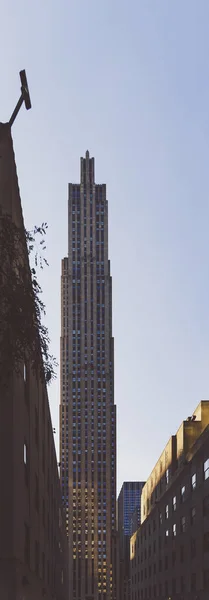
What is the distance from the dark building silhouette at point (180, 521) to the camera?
66375 mm

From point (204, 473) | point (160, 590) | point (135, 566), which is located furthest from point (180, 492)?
point (135, 566)

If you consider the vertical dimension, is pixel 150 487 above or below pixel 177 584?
above

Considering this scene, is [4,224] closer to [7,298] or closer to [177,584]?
[7,298]

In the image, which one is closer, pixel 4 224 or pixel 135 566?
pixel 4 224

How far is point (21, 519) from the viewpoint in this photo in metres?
28.7

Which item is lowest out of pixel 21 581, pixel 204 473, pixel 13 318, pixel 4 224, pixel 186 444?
pixel 21 581

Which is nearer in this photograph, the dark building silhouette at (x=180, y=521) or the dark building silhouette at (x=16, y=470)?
the dark building silhouette at (x=16, y=470)

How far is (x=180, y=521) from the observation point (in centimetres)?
7919

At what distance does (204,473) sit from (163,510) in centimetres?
3156

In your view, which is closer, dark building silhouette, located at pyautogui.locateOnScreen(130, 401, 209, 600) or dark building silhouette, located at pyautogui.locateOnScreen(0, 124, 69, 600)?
dark building silhouette, located at pyautogui.locateOnScreen(0, 124, 69, 600)

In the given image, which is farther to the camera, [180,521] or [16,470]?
[180,521]

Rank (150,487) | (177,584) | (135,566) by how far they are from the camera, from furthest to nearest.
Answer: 1. (135,566)
2. (150,487)
3. (177,584)

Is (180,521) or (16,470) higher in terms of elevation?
(180,521)

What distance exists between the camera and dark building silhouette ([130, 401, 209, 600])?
66.4 metres
